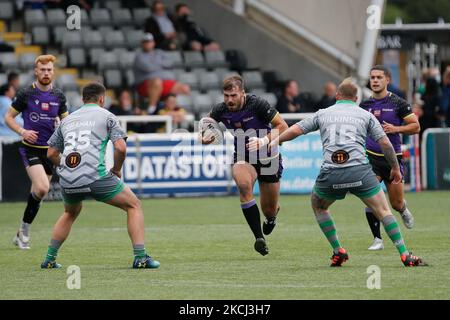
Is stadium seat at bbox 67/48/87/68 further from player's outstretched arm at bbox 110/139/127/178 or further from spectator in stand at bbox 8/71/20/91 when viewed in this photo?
player's outstretched arm at bbox 110/139/127/178

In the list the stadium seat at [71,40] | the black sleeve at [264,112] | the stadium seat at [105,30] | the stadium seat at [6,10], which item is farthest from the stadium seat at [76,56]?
the black sleeve at [264,112]

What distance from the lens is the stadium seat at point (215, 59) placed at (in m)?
30.8

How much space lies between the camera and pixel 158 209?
23.1 metres

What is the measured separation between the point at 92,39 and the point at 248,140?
626 inches

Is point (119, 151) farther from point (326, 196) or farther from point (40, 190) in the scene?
point (40, 190)

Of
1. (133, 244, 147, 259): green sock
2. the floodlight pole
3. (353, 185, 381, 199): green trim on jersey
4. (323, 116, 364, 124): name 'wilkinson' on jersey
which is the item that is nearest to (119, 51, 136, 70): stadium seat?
the floodlight pole

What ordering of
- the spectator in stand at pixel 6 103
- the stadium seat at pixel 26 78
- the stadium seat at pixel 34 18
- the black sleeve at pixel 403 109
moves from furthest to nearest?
1. the stadium seat at pixel 34 18
2. the stadium seat at pixel 26 78
3. the spectator in stand at pixel 6 103
4. the black sleeve at pixel 403 109

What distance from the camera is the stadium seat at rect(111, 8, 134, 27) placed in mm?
30984

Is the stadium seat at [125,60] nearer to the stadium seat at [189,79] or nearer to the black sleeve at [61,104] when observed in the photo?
the stadium seat at [189,79]

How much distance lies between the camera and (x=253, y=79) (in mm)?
30266

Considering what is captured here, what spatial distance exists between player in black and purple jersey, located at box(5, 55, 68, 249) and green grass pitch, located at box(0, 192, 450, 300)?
2.25ft

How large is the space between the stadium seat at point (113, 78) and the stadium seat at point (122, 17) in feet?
6.56

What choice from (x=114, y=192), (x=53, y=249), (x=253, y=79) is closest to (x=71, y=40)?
(x=253, y=79)
